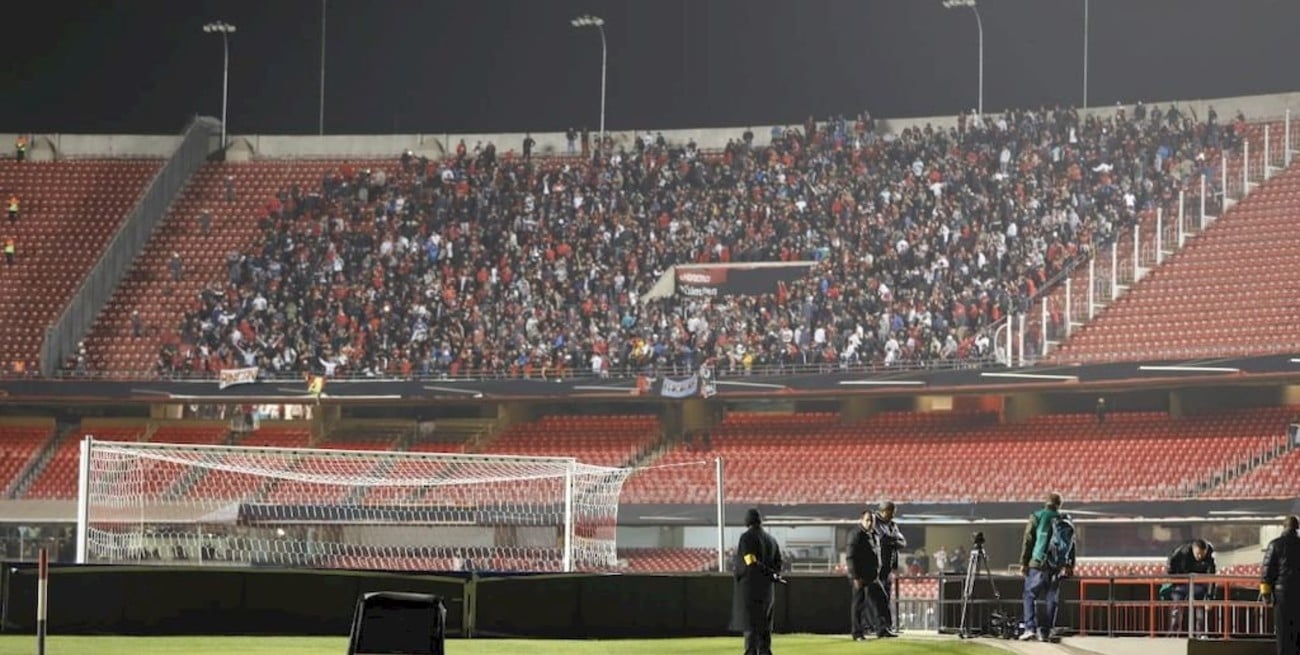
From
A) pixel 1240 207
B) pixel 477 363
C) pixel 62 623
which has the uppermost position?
pixel 1240 207

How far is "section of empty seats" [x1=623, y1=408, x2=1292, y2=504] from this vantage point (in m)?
42.5

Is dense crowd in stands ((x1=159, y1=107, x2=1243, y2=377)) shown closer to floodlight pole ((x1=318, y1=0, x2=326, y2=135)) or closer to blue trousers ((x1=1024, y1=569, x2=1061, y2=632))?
floodlight pole ((x1=318, y1=0, x2=326, y2=135))

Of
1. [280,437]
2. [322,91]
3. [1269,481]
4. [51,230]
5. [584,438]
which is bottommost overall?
[1269,481]

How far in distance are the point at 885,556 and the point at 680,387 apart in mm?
24863

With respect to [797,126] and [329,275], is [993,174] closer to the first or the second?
[797,126]

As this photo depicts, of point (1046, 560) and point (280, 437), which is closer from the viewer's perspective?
point (1046, 560)

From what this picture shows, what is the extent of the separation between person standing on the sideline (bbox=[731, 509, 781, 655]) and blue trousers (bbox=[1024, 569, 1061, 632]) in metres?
3.77

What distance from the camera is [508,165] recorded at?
56.3 metres

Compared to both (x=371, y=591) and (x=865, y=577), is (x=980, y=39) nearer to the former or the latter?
(x=371, y=591)

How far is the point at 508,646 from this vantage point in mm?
23016

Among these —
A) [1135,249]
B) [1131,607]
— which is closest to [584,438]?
[1135,249]

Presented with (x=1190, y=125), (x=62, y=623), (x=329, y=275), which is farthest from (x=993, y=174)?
(x=62, y=623)

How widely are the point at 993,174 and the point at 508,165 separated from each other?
13.3 m

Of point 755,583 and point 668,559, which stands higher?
point 755,583
